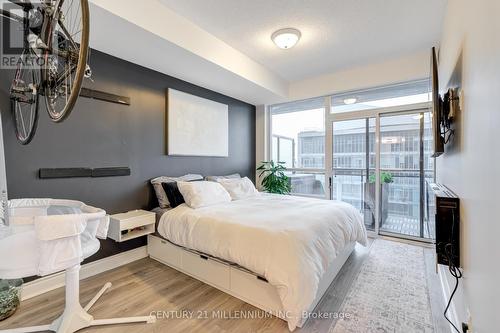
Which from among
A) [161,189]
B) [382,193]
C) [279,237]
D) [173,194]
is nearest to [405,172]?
[382,193]

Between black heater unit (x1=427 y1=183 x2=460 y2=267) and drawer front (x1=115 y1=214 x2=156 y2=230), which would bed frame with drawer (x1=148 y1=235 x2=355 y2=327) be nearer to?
drawer front (x1=115 y1=214 x2=156 y2=230)

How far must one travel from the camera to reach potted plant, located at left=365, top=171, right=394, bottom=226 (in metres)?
3.84

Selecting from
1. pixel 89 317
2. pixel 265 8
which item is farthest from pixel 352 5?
pixel 89 317

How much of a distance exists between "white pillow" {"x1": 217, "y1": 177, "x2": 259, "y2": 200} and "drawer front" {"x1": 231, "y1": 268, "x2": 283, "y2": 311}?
148 centimetres

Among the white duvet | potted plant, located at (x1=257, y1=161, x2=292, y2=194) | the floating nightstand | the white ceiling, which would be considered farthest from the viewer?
potted plant, located at (x1=257, y1=161, x2=292, y2=194)

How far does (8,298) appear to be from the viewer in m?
1.83

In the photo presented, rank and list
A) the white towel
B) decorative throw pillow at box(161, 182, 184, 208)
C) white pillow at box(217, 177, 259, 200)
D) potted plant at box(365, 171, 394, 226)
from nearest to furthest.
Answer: the white towel < decorative throw pillow at box(161, 182, 184, 208) < white pillow at box(217, 177, 259, 200) < potted plant at box(365, 171, 394, 226)

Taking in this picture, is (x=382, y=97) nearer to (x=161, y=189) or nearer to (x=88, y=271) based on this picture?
(x=161, y=189)

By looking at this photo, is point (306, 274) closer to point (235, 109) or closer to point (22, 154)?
point (22, 154)

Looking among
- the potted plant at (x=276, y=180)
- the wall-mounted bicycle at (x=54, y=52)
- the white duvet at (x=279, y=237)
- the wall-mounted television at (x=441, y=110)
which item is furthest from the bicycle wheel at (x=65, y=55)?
the potted plant at (x=276, y=180)

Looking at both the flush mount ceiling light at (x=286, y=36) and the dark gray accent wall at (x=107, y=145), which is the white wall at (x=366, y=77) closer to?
the flush mount ceiling light at (x=286, y=36)

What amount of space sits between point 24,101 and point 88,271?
178 centimetres

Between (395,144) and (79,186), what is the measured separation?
4.43 metres

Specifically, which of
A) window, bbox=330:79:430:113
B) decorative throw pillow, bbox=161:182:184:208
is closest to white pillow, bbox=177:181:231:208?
decorative throw pillow, bbox=161:182:184:208
